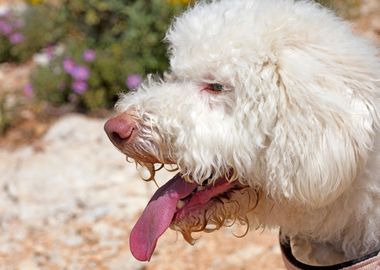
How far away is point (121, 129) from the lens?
8.98 ft

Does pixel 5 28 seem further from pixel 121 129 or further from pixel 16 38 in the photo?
pixel 121 129

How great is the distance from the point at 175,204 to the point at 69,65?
3629 millimetres

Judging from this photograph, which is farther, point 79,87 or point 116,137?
point 79,87

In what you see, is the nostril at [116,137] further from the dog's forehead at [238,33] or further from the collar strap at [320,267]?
the collar strap at [320,267]

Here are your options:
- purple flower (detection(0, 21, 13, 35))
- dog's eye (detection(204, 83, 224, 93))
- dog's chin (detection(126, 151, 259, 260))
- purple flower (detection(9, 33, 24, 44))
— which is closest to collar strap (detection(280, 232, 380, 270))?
dog's chin (detection(126, 151, 259, 260))

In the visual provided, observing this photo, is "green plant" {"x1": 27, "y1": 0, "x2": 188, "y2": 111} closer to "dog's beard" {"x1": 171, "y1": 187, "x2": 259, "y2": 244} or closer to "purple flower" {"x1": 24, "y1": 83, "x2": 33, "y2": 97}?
"purple flower" {"x1": 24, "y1": 83, "x2": 33, "y2": 97}

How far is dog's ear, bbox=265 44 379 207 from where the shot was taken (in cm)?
249

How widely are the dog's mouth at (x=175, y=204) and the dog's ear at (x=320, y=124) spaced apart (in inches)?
9.1

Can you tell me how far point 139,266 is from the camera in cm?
445

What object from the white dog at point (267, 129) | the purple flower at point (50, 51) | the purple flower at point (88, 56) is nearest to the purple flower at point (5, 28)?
the purple flower at point (50, 51)

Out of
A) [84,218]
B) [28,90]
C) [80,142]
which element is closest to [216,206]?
[84,218]

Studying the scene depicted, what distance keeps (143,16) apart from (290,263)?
3.71m

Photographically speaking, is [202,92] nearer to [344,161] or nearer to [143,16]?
[344,161]

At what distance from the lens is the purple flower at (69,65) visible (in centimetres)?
623
